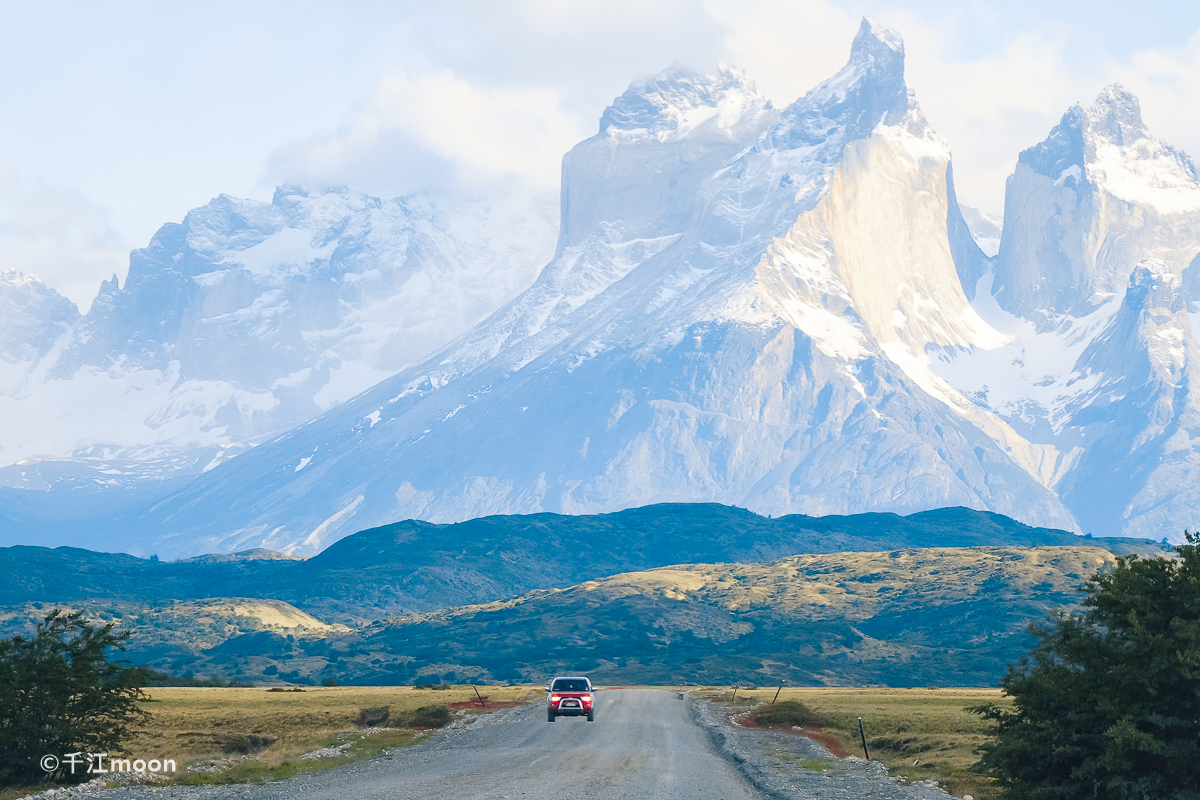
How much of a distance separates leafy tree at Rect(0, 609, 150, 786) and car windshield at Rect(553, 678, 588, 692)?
3203 centimetres

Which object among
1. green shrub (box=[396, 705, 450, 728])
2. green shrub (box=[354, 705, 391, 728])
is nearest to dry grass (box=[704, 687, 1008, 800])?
green shrub (box=[396, 705, 450, 728])

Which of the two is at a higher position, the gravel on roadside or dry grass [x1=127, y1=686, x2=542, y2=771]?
dry grass [x1=127, y1=686, x2=542, y2=771]

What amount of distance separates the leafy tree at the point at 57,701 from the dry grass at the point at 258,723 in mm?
5442

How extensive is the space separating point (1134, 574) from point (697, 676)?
15063 cm

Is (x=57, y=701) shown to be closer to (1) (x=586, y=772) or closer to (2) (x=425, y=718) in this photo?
(1) (x=586, y=772)

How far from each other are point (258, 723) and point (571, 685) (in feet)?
55.7

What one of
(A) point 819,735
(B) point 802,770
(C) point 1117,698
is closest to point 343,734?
Answer: (B) point 802,770

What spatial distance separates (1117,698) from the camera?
96.6ft

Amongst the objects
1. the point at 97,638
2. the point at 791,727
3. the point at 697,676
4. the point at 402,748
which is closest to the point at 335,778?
the point at 97,638

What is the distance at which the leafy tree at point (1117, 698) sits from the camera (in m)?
28.2

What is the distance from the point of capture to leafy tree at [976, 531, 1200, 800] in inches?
1112

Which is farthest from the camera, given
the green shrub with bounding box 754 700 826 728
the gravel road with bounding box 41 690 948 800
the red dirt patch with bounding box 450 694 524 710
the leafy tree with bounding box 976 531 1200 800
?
the red dirt patch with bounding box 450 694 524 710

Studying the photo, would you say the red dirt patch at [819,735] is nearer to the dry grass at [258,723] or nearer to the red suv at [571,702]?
Answer: the red suv at [571,702]

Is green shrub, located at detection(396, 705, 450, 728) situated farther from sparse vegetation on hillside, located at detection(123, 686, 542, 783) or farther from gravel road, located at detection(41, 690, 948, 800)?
gravel road, located at detection(41, 690, 948, 800)
